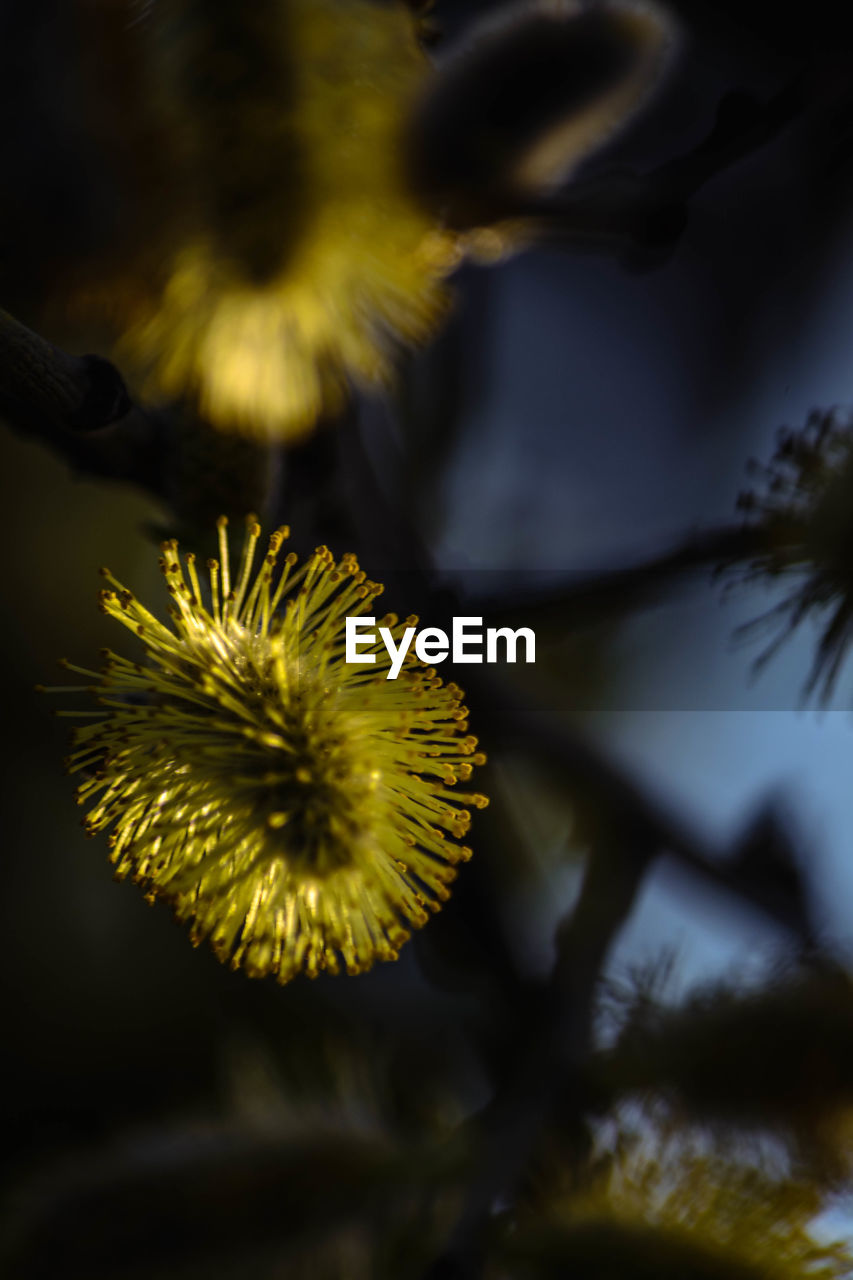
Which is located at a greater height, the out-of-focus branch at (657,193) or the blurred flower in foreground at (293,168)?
the out-of-focus branch at (657,193)

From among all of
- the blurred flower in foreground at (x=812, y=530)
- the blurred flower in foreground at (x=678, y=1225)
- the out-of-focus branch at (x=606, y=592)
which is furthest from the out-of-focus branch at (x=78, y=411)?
the blurred flower in foreground at (x=678, y=1225)

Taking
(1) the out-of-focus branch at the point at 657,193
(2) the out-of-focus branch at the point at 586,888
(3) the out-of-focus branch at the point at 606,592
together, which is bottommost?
(2) the out-of-focus branch at the point at 586,888

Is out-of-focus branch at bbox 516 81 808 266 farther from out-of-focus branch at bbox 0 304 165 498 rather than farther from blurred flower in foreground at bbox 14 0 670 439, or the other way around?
out-of-focus branch at bbox 0 304 165 498

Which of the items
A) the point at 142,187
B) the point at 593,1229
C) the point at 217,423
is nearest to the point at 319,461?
the point at 217,423

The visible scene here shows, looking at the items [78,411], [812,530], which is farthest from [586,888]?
[78,411]

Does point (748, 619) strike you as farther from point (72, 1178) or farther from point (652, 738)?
point (72, 1178)

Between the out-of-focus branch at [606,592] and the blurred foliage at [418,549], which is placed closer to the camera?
the blurred foliage at [418,549]

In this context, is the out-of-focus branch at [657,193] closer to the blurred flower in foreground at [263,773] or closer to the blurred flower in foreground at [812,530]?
the blurred flower in foreground at [812,530]
